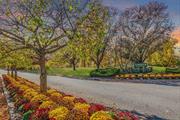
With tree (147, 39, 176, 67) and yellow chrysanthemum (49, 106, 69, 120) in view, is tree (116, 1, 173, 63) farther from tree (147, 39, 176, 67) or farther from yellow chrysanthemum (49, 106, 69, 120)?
yellow chrysanthemum (49, 106, 69, 120)

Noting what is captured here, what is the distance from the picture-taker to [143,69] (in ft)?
163

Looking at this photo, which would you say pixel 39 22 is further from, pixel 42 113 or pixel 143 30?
pixel 143 30

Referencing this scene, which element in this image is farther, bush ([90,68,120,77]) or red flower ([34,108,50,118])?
bush ([90,68,120,77])

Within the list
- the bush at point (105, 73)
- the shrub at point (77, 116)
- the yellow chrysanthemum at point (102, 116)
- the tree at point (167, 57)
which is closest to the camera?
the yellow chrysanthemum at point (102, 116)

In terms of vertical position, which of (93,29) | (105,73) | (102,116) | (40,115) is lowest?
(40,115)

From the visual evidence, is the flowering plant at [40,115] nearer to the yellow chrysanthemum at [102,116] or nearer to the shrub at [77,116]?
the shrub at [77,116]

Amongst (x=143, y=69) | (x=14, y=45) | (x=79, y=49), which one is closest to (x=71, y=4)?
(x=79, y=49)

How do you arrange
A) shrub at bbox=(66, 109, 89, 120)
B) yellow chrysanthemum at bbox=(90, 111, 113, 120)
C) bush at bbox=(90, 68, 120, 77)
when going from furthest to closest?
bush at bbox=(90, 68, 120, 77) < shrub at bbox=(66, 109, 89, 120) < yellow chrysanthemum at bbox=(90, 111, 113, 120)

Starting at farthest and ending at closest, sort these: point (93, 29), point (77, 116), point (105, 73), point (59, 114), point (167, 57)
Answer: point (167, 57) → point (105, 73) → point (93, 29) → point (59, 114) → point (77, 116)

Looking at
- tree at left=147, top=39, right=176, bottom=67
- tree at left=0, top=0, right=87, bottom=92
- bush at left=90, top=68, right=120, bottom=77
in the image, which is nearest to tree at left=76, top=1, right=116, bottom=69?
tree at left=0, top=0, right=87, bottom=92

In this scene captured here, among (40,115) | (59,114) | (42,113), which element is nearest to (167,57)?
(42,113)

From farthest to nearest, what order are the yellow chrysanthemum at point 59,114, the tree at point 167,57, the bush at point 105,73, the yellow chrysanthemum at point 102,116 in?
1. the tree at point 167,57
2. the bush at point 105,73
3. the yellow chrysanthemum at point 59,114
4. the yellow chrysanthemum at point 102,116

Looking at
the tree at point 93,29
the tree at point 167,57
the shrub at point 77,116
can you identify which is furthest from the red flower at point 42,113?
the tree at point 167,57

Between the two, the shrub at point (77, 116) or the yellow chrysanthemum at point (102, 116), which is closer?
the yellow chrysanthemum at point (102, 116)
